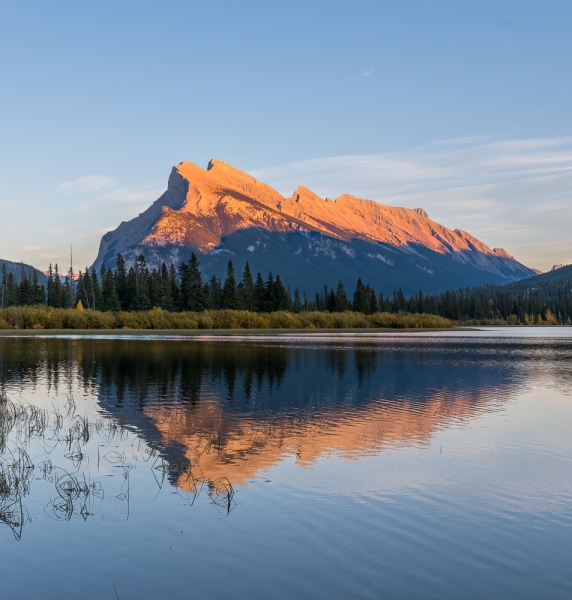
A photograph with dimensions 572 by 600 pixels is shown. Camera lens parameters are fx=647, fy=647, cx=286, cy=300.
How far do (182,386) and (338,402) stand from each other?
36.6ft

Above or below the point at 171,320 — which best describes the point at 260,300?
above

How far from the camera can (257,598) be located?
1059 cm

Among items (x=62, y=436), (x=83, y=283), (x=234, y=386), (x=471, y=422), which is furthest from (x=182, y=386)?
(x=83, y=283)

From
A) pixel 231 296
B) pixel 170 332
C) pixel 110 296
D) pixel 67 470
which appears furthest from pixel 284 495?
pixel 110 296

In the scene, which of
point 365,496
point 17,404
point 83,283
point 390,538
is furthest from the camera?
point 83,283

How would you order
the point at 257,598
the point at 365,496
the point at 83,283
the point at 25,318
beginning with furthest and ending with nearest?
1. the point at 83,283
2. the point at 25,318
3. the point at 365,496
4. the point at 257,598

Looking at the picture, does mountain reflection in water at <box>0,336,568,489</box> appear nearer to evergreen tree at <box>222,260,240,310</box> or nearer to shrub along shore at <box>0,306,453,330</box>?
shrub along shore at <box>0,306,453,330</box>

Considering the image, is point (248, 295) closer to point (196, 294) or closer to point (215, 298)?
point (215, 298)

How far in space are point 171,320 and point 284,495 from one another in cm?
12855

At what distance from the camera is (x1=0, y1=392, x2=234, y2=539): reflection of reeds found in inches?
614

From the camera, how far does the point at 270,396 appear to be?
36.1 metres

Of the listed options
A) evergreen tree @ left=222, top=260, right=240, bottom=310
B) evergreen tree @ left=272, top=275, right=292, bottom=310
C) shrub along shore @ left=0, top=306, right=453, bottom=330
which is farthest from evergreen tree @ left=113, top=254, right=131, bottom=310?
evergreen tree @ left=272, top=275, right=292, bottom=310

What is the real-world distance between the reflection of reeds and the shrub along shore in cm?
10950

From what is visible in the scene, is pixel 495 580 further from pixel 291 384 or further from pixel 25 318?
pixel 25 318
